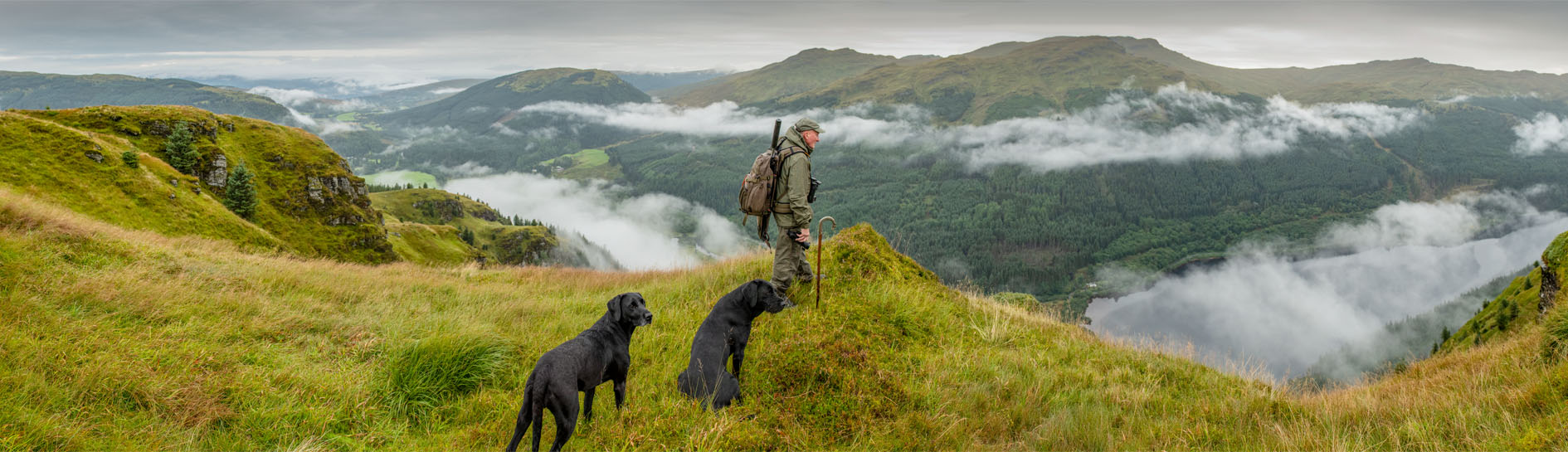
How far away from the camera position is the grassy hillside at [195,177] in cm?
3353

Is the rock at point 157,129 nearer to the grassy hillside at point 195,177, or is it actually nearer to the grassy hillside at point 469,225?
the grassy hillside at point 195,177

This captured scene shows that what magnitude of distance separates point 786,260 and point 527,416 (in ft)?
14.8

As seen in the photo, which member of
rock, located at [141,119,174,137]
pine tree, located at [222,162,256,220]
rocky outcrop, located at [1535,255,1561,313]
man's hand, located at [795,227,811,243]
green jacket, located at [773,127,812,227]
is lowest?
pine tree, located at [222,162,256,220]

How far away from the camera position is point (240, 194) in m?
54.1

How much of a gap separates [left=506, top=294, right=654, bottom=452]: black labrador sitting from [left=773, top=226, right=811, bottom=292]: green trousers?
3.13 metres

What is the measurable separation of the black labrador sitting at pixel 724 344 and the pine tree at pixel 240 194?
67361 mm

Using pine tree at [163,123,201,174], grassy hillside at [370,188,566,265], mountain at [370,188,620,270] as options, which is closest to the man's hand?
pine tree at [163,123,201,174]

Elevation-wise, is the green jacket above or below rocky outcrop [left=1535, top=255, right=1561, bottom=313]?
above

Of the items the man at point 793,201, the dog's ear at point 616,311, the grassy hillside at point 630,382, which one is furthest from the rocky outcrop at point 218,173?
the dog's ear at point 616,311

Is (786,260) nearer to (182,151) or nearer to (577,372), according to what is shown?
(577,372)

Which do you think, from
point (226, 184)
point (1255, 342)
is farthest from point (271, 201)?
point (1255, 342)

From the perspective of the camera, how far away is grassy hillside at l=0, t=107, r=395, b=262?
33531 mm

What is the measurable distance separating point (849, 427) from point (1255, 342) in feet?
827

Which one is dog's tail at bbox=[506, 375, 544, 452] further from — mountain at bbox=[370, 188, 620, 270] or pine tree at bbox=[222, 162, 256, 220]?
mountain at bbox=[370, 188, 620, 270]
